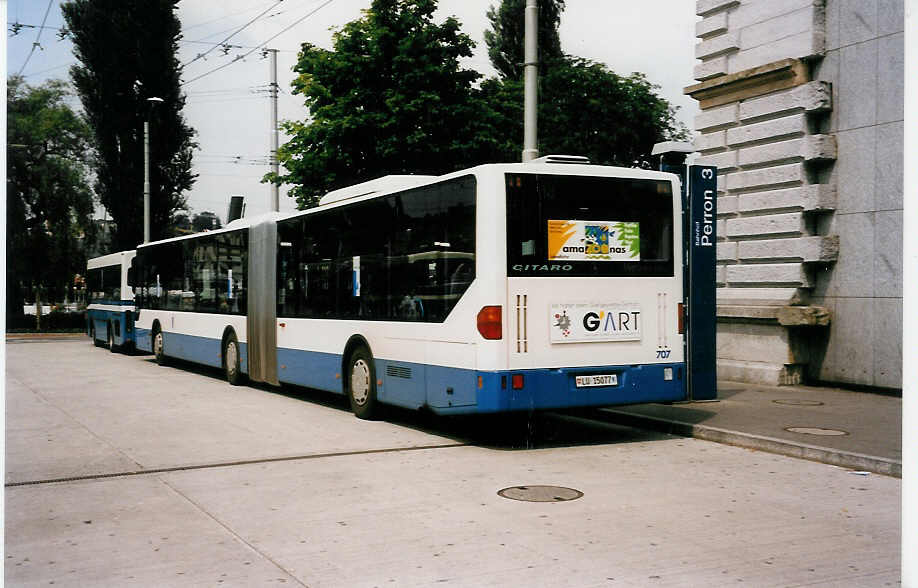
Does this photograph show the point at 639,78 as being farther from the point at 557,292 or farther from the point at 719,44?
the point at 557,292

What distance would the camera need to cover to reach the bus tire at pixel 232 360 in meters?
17.4

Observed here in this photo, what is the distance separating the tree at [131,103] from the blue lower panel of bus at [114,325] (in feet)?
32.1

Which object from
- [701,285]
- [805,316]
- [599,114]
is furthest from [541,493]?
[599,114]

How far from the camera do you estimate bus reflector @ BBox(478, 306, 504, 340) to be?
966 centimetres

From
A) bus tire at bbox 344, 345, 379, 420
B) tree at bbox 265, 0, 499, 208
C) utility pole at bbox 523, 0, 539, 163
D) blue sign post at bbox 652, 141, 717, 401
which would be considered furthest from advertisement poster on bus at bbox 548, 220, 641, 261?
tree at bbox 265, 0, 499, 208

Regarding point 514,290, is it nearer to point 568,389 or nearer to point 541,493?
point 568,389

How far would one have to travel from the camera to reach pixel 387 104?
2603cm

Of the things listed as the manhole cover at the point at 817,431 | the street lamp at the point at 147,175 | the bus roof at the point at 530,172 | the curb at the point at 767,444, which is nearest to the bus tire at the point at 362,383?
the bus roof at the point at 530,172

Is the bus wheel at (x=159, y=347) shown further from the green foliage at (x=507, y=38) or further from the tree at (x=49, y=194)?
the green foliage at (x=507, y=38)

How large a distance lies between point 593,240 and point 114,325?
21.2 meters

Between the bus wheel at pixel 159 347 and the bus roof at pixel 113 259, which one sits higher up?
the bus roof at pixel 113 259

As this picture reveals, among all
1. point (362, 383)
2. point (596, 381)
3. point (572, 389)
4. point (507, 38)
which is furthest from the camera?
point (507, 38)

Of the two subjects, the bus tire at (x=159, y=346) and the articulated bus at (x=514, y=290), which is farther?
the bus tire at (x=159, y=346)

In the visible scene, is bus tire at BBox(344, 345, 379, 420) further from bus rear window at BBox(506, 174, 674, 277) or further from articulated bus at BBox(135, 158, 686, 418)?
bus rear window at BBox(506, 174, 674, 277)
